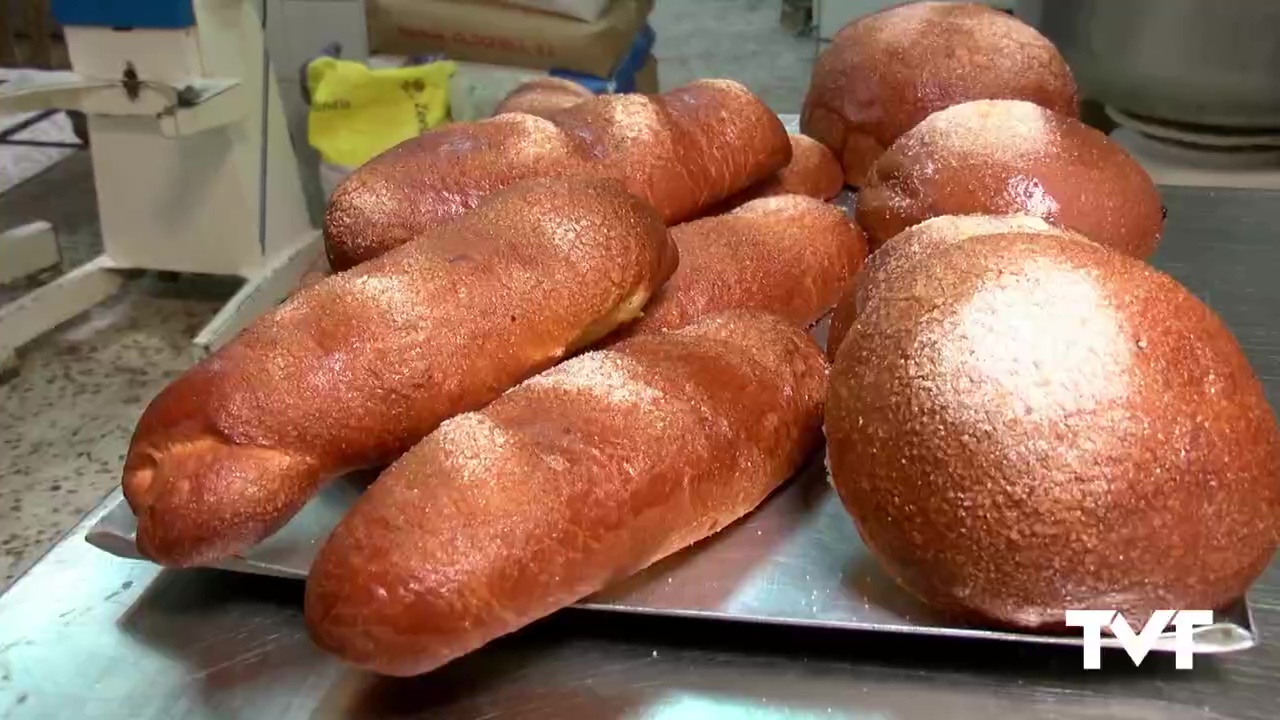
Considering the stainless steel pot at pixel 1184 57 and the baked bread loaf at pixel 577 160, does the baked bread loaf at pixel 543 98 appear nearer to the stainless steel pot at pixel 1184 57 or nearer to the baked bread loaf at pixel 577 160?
the baked bread loaf at pixel 577 160

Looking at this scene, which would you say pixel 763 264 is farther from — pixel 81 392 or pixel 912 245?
pixel 81 392

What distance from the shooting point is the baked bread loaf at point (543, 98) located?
114 centimetres

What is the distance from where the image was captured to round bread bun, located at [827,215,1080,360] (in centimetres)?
71

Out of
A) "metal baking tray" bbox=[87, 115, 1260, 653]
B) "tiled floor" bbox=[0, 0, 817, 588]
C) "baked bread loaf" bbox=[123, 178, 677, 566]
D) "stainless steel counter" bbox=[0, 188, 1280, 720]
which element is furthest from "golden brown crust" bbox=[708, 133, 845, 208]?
"tiled floor" bbox=[0, 0, 817, 588]

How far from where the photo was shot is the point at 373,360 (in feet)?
2.28

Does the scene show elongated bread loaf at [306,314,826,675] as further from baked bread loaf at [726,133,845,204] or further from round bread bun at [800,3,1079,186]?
round bread bun at [800,3,1079,186]

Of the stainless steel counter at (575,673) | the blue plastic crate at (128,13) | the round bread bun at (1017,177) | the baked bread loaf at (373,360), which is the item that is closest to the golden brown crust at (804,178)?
the round bread bun at (1017,177)

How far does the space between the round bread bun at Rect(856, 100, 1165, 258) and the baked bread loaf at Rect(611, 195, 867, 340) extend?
0.17 feet

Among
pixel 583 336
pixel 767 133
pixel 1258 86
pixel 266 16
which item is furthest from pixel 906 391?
pixel 266 16

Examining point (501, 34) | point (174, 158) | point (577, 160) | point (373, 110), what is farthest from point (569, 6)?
point (577, 160)

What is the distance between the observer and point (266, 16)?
246 centimetres

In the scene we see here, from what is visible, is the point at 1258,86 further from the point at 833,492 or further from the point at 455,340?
the point at 455,340

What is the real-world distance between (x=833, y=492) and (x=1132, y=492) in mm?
224

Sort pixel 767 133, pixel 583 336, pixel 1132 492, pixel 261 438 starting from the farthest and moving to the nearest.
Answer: pixel 767 133, pixel 583 336, pixel 261 438, pixel 1132 492
